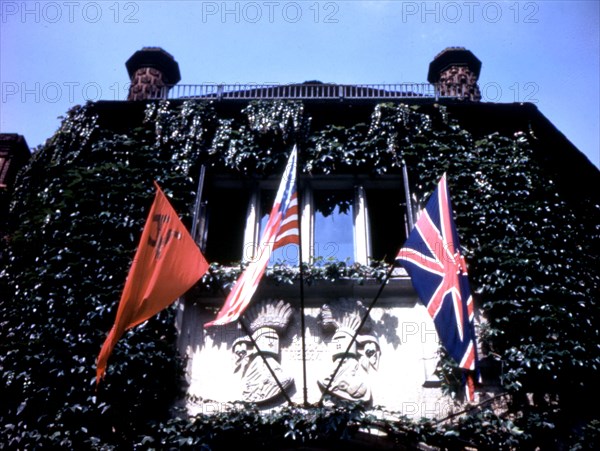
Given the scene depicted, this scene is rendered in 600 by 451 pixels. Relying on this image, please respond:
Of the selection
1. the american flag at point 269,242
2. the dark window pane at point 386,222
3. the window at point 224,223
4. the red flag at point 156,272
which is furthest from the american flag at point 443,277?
the window at point 224,223

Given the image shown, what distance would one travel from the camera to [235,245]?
35.6 ft

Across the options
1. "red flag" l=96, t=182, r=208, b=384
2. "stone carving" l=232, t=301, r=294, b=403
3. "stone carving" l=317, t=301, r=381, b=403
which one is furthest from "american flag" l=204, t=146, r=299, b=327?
"stone carving" l=317, t=301, r=381, b=403

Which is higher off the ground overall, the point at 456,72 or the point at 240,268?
the point at 456,72

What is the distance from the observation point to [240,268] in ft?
31.9

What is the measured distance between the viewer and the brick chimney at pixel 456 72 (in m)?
13.1

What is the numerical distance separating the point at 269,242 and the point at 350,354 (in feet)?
5.77

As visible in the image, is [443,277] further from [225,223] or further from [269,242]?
[225,223]

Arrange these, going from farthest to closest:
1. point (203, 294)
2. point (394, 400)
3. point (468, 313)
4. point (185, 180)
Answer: point (185, 180) < point (203, 294) < point (394, 400) < point (468, 313)

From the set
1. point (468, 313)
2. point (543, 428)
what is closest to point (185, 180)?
point (468, 313)

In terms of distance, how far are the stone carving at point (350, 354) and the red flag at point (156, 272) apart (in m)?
2.00

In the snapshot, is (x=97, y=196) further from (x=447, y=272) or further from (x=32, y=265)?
(x=447, y=272)

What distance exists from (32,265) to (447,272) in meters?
5.60

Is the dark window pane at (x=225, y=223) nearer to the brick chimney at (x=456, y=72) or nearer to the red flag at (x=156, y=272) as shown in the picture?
the red flag at (x=156, y=272)

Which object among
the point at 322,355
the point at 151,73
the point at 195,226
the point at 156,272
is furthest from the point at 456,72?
the point at 156,272
